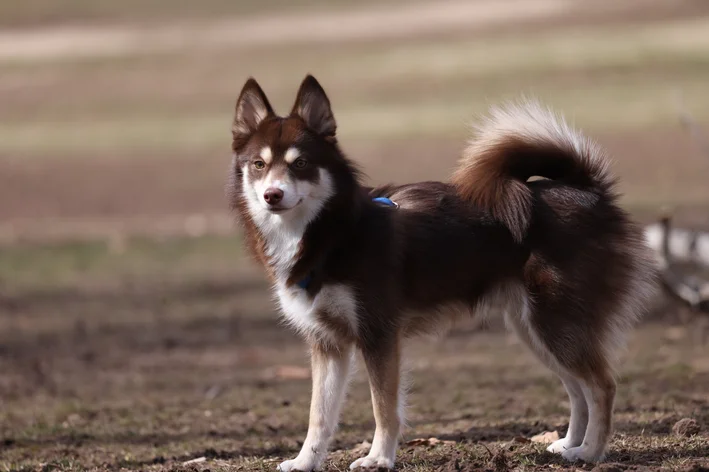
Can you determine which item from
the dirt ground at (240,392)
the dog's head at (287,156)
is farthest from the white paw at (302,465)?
the dog's head at (287,156)

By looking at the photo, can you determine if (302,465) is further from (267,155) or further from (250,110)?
(250,110)

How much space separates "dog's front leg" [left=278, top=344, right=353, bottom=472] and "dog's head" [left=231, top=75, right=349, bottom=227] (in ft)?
2.72

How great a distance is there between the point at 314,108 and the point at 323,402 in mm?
1620

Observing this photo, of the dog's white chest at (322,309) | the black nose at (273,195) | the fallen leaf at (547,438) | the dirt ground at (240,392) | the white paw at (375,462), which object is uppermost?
the black nose at (273,195)

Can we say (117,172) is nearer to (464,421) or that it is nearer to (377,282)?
(464,421)

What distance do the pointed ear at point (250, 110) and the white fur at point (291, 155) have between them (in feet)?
1.22

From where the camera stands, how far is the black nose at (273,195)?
5.79m

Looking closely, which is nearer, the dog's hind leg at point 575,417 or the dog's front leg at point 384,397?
the dog's front leg at point 384,397

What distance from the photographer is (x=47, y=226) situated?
2067 centimetres

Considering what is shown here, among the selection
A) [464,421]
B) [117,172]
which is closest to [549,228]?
[464,421]

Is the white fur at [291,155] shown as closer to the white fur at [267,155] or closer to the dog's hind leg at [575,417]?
the white fur at [267,155]

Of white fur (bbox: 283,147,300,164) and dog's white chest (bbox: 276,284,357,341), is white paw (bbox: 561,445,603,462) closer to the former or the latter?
dog's white chest (bbox: 276,284,357,341)

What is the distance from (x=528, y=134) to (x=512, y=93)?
24.6 metres

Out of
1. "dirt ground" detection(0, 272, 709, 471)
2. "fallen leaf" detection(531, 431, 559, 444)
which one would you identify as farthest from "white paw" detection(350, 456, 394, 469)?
"fallen leaf" detection(531, 431, 559, 444)
